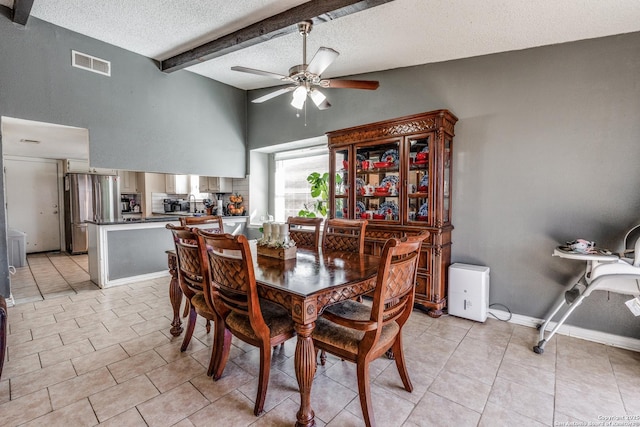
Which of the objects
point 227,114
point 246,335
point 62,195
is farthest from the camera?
point 62,195

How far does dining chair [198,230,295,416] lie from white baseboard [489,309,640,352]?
243 cm

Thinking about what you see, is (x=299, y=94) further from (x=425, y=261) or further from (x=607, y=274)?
(x=607, y=274)

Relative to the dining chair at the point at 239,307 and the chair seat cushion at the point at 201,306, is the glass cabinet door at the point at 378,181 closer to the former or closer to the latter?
the dining chair at the point at 239,307

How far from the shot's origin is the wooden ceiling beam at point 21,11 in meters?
2.85

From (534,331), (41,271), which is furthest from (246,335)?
(41,271)

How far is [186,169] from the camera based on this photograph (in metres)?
4.79

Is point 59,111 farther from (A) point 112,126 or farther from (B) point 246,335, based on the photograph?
(B) point 246,335

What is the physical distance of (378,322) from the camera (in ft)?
4.92

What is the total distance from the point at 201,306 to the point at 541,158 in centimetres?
324

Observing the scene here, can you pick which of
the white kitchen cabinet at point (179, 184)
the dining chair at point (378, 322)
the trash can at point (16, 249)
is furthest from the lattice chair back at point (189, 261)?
the trash can at point (16, 249)

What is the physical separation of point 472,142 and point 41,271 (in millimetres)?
6601

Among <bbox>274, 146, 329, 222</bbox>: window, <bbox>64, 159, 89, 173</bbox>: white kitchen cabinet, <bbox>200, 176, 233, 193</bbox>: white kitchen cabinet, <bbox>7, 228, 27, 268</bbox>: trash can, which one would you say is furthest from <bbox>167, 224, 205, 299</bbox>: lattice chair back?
<bbox>64, 159, 89, 173</bbox>: white kitchen cabinet

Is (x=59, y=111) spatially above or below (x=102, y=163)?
above

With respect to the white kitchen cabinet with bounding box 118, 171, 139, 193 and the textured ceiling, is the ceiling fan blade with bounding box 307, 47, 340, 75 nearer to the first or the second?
the textured ceiling
